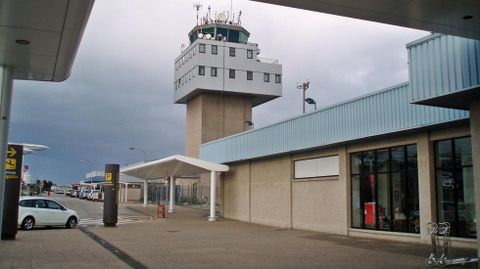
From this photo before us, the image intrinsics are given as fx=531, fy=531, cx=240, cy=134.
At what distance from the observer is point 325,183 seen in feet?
82.0

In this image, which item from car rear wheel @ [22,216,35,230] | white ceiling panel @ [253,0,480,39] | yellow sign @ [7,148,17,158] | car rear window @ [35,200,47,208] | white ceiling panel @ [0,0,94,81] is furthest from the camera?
car rear window @ [35,200,47,208]

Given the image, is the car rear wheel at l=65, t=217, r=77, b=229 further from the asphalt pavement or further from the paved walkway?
the paved walkway

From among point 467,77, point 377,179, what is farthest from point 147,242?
point 467,77

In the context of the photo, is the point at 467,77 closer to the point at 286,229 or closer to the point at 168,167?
the point at 286,229

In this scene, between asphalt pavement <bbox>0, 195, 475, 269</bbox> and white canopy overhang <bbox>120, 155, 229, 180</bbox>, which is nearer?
asphalt pavement <bbox>0, 195, 475, 269</bbox>

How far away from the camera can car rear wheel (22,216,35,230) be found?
24656 millimetres

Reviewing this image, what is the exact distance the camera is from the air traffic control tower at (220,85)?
6862cm

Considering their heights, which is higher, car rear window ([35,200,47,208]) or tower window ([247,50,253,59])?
tower window ([247,50,253,59])

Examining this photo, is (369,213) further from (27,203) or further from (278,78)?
(278,78)

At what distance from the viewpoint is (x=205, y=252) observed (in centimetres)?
1667

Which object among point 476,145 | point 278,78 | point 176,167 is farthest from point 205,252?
point 278,78

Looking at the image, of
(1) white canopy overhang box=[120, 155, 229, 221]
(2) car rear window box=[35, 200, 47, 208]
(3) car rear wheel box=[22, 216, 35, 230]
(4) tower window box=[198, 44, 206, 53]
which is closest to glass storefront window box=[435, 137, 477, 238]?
(3) car rear wheel box=[22, 216, 35, 230]

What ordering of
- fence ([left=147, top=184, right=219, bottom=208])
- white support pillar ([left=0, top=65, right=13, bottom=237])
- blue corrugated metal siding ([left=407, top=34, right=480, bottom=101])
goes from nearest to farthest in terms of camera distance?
blue corrugated metal siding ([left=407, top=34, right=480, bottom=101]), white support pillar ([left=0, top=65, right=13, bottom=237]), fence ([left=147, top=184, right=219, bottom=208])

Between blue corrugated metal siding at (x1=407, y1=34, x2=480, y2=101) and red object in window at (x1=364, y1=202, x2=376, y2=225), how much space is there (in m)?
8.73
